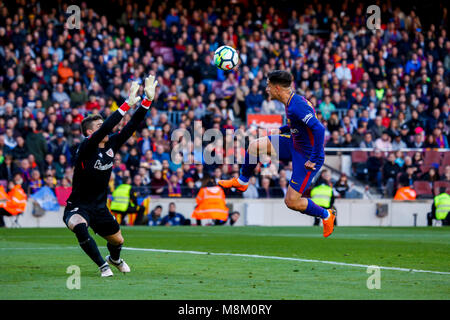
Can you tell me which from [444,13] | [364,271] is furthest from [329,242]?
[444,13]

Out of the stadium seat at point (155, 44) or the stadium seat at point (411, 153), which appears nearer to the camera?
the stadium seat at point (411, 153)

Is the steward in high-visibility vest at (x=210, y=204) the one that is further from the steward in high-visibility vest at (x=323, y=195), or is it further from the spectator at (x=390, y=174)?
the spectator at (x=390, y=174)

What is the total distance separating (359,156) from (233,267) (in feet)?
48.7

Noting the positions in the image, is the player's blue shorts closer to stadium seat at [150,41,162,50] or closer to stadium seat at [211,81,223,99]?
stadium seat at [211,81,223,99]

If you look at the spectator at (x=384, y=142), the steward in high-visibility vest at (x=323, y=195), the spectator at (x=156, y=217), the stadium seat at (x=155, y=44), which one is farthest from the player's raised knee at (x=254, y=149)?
the stadium seat at (x=155, y=44)

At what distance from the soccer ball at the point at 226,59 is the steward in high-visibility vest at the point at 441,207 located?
1102 centimetres

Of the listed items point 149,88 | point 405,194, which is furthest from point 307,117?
point 405,194

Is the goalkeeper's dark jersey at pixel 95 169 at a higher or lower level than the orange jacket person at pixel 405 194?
higher

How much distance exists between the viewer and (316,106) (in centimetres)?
2691

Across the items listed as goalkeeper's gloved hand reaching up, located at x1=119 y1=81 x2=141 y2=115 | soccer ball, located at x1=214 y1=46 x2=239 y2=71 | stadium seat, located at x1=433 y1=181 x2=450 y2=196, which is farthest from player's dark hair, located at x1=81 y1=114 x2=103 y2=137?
stadium seat, located at x1=433 y1=181 x2=450 y2=196

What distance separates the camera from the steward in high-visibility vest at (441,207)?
23.0m

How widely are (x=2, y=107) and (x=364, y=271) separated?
49.7 ft

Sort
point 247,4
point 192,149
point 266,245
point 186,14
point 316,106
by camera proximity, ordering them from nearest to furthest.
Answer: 1. point 266,245
2. point 192,149
3. point 316,106
4. point 186,14
5. point 247,4
